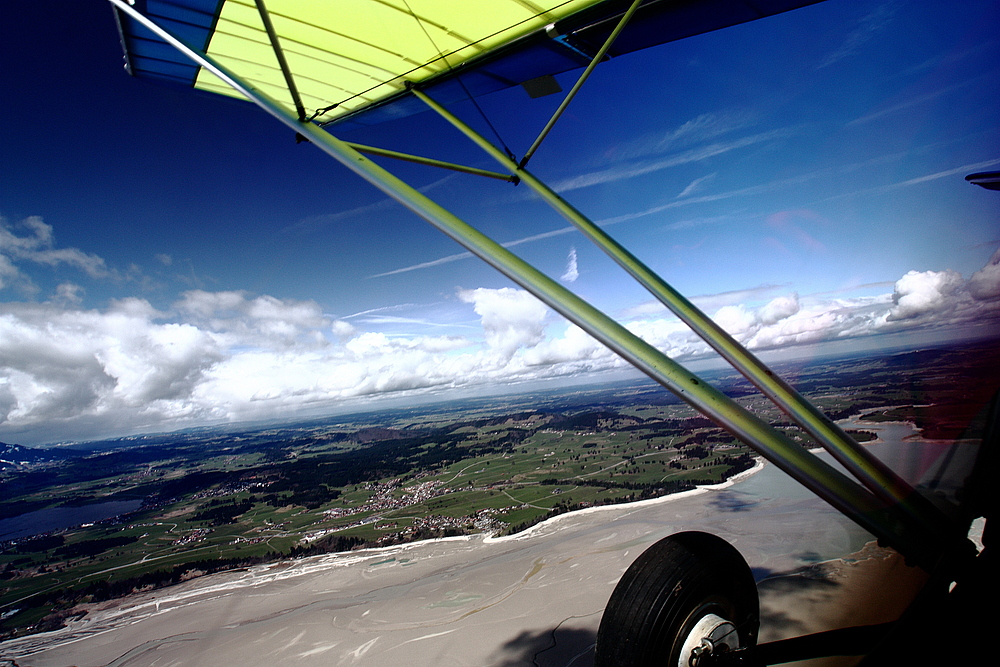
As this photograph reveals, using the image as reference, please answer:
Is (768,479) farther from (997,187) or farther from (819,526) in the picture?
(997,187)

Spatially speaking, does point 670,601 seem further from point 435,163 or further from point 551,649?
point 551,649

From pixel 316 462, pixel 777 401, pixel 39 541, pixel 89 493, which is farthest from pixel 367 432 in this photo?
pixel 777 401

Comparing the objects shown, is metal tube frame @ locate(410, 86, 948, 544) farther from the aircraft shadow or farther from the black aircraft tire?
the aircraft shadow

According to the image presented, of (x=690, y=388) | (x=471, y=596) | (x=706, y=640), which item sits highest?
(x=690, y=388)

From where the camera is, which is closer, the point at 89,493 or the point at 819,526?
the point at 819,526

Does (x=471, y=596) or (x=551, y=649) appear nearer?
(x=551, y=649)

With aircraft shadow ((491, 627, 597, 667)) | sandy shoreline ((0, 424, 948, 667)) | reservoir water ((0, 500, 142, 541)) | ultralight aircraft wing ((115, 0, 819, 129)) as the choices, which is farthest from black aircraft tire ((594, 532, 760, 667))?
reservoir water ((0, 500, 142, 541))

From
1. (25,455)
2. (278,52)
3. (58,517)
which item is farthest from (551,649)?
(25,455)
